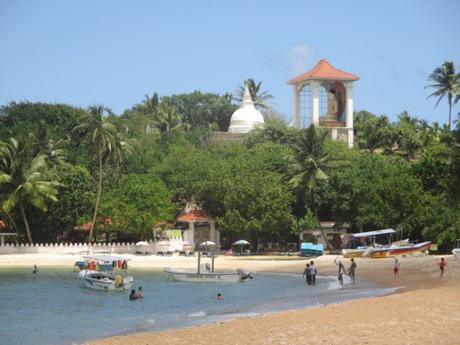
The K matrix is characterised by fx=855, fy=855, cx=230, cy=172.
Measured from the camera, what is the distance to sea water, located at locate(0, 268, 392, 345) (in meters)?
32.3

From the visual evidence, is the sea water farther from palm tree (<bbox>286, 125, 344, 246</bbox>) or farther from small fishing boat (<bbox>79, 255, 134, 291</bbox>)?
palm tree (<bbox>286, 125, 344, 246</bbox>)

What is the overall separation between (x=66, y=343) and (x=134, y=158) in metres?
61.0

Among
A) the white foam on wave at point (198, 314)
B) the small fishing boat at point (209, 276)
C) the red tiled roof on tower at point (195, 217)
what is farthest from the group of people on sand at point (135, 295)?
the red tiled roof on tower at point (195, 217)

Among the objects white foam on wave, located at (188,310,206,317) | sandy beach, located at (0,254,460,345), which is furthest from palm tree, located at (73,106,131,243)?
sandy beach, located at (0,254,460,345)

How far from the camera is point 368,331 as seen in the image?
25.2m

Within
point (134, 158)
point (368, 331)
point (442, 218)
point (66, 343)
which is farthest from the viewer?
point (134, 158)

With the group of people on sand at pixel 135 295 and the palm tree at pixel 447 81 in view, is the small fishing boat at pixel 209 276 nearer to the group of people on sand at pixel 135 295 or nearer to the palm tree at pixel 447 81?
the group of people on sand at pixel 135 295

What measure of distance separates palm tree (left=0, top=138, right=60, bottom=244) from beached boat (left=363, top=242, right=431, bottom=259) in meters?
26.6

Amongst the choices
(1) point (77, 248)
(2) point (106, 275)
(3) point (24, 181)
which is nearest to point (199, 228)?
(1) point (77, 248)

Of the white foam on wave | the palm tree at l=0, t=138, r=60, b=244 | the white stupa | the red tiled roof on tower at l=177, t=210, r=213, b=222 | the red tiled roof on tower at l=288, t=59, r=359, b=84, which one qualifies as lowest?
the white foam on wave

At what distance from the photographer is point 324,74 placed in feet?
319

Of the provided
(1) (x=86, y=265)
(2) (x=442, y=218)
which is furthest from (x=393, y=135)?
(1) (x=86, y=265)

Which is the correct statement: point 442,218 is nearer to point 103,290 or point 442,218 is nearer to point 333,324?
point 103,290

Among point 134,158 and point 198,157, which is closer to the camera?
point 198,157
